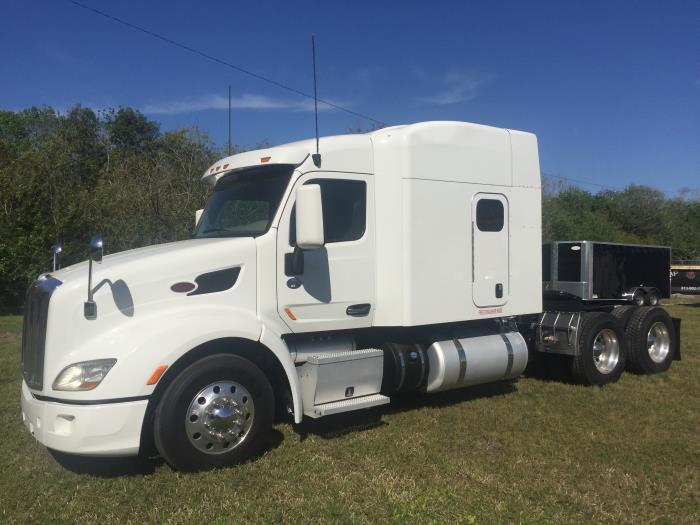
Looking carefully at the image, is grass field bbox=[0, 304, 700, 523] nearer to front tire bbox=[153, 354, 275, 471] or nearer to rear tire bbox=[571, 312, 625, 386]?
front tire bbox=[153, 354, 275, 471]

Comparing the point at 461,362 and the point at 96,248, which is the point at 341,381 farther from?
the point at 96,248

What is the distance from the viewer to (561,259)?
30.8ft

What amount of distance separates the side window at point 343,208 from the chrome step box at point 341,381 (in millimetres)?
1180

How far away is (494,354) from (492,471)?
217 cm

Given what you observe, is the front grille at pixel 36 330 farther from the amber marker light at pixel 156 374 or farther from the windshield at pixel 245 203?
the windshield at pixel 245 203

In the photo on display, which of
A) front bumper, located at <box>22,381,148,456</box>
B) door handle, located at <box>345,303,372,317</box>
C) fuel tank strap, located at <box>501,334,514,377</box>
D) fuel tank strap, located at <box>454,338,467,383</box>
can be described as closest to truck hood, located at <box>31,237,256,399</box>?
front bumper, located at <box>22,381,148,456</box>

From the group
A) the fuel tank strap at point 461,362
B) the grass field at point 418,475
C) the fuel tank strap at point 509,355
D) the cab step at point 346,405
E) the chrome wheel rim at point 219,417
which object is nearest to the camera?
the grass field at point 418,475

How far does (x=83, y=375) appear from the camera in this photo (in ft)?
14.8

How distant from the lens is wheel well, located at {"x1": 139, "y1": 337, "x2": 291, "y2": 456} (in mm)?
4770

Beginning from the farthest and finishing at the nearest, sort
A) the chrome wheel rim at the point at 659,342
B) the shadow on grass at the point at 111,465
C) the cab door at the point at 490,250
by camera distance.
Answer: the chrome wheel rim at the point at 659,342 → the cab door at the point at 490,250 → the shadow on grass at the point at 111,465

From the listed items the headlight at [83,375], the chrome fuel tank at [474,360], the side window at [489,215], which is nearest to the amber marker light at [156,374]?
the headlight at [83,375]

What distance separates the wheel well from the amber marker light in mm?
82

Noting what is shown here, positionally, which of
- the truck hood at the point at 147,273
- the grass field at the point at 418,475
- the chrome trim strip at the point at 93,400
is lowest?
the grass field at the point at 418,475

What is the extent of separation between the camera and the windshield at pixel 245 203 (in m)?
5.68
